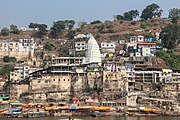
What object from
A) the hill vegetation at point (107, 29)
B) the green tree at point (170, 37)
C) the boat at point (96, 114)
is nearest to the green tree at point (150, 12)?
the hill vegetation at point (107, 29)

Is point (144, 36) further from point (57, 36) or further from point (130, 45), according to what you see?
point (57, 36)

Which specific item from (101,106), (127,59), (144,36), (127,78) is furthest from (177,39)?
(101,106)

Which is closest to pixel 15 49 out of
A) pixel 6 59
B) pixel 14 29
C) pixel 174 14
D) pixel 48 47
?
pixel 6 59

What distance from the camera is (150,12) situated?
71.4 meters

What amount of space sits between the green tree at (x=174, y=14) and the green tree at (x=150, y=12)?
9.65 feet

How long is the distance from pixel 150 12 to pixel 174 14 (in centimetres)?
436

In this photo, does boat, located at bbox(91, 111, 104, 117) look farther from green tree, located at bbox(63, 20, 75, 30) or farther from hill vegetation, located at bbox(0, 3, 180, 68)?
green tree, located at bbox(63, 20, 75, 30)

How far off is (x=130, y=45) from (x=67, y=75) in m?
12.7

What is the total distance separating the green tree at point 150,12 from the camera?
71312mm

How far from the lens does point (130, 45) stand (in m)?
53.7

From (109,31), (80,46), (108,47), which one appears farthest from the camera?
(109,31)

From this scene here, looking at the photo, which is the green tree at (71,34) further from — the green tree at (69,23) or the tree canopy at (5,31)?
the tree canopy at (5,31)

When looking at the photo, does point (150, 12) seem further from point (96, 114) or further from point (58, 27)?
point (96, 114)

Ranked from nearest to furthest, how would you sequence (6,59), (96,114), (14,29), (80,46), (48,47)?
(96,114)
(6,59)
(80,46)
(48,47)
(14,29)
